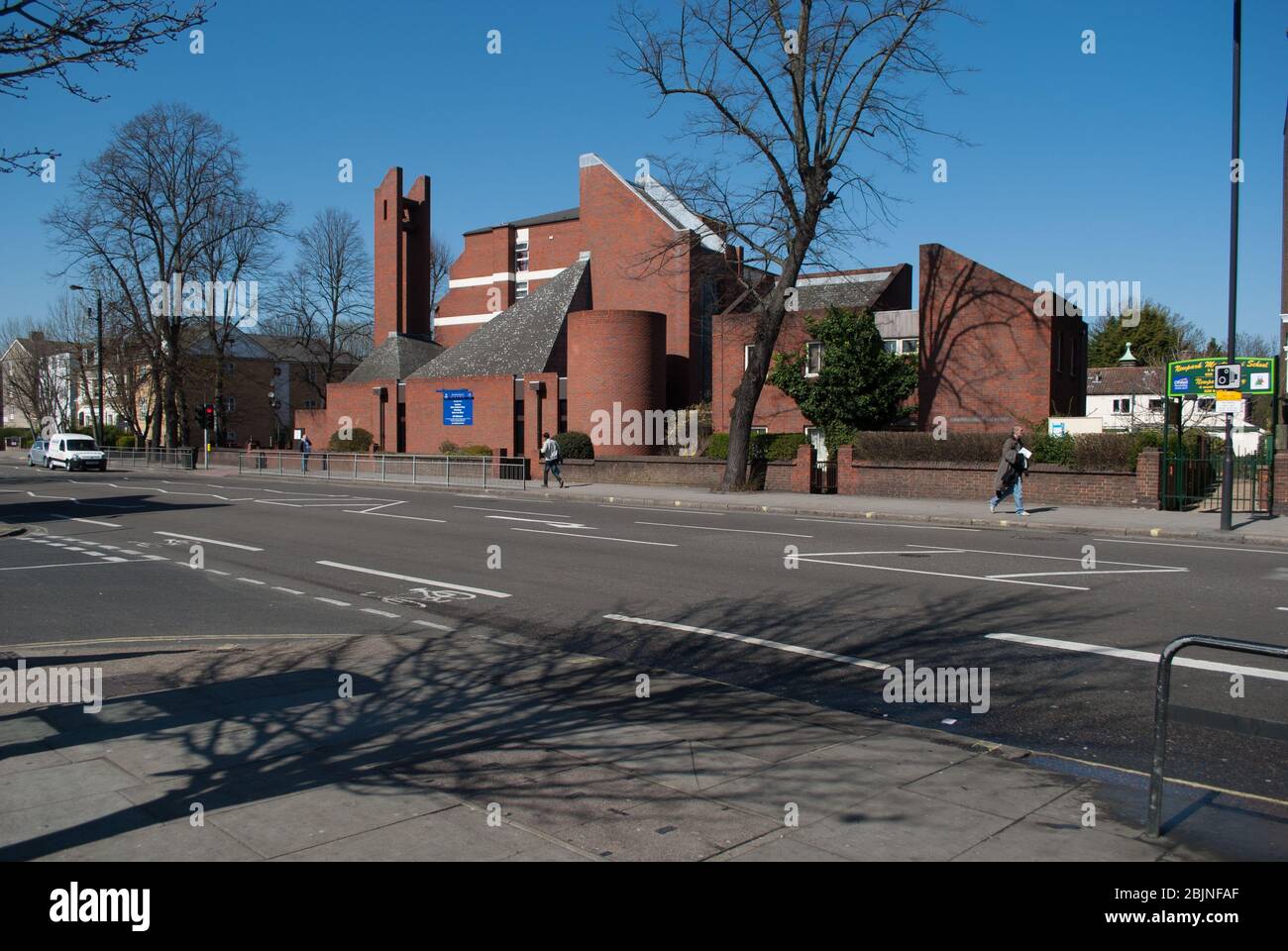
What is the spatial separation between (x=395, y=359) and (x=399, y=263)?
9.07m

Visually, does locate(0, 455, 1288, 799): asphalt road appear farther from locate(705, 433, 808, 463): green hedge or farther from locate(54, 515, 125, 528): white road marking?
locate(705, 433, 808, 463): green hedge

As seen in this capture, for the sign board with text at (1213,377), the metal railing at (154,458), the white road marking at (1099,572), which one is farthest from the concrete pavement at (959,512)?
the metal railing at (154,458)

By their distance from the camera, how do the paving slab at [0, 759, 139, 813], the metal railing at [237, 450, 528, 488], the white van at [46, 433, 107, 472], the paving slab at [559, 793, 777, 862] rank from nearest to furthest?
the paving slab at [559, 793, 777, 862] < the paving slab at [0, 759, 139, 813] < the metal railing at [237, 450, 528, 488] < the white van at [46, 433, 107, 472]

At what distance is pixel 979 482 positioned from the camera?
25.1 m

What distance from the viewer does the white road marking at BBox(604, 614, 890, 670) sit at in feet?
26.3

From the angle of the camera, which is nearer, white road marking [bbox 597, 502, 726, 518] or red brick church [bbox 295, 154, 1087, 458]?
white road marking [bbox 597, 502, 726, 518]

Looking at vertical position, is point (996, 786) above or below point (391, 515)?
below

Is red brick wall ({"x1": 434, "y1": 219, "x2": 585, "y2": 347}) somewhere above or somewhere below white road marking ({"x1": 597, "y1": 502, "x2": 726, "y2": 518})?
above

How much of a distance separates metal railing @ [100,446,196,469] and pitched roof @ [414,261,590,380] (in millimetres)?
12951

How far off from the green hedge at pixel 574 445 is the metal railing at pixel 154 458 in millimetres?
22234

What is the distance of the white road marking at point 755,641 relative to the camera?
801 cm

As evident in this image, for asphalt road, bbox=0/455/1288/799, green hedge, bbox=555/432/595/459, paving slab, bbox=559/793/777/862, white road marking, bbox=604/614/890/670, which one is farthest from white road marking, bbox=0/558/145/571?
green hedge, bbox=555/432/595/459

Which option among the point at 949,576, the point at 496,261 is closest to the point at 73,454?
the point at 496,261

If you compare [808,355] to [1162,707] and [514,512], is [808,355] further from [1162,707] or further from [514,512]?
[1162,707]
